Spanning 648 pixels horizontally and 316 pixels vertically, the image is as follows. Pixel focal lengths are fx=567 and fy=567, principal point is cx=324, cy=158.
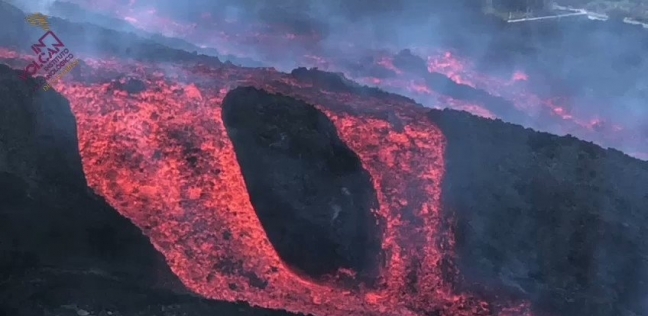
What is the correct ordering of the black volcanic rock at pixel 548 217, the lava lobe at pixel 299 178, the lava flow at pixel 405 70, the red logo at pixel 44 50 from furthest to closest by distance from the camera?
the lava flow at pixel 405 70
the red logo at pixel 44 50
the lava lobe at pixel 299 178
the black volcanic rock at pixel 548 217

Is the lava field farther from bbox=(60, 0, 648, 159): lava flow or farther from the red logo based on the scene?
bbox=(60, 0, 648, 159): lava flow

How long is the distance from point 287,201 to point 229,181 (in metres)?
0.43

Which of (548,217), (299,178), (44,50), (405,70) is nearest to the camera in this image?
(548,217)

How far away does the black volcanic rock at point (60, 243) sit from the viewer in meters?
4.21

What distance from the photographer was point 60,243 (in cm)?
437

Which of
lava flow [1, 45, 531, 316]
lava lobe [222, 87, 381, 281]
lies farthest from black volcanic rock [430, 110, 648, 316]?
lava lobe [222, 87, 381, 281]

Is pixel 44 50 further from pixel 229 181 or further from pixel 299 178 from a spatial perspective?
pixel 299 178

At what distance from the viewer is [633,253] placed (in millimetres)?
3555

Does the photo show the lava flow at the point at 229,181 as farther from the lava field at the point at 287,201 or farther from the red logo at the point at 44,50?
the red logo at the point at 44,50

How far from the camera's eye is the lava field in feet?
11.9

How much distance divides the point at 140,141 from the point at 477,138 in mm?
2334

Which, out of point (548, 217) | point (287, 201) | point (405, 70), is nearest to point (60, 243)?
point (287, 201)

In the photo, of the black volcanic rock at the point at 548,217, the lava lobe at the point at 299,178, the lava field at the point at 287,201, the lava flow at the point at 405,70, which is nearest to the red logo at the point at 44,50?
the lava field at the point at 287,201

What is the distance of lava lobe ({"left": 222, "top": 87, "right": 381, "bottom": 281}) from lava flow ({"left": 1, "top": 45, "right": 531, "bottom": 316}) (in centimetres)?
7
